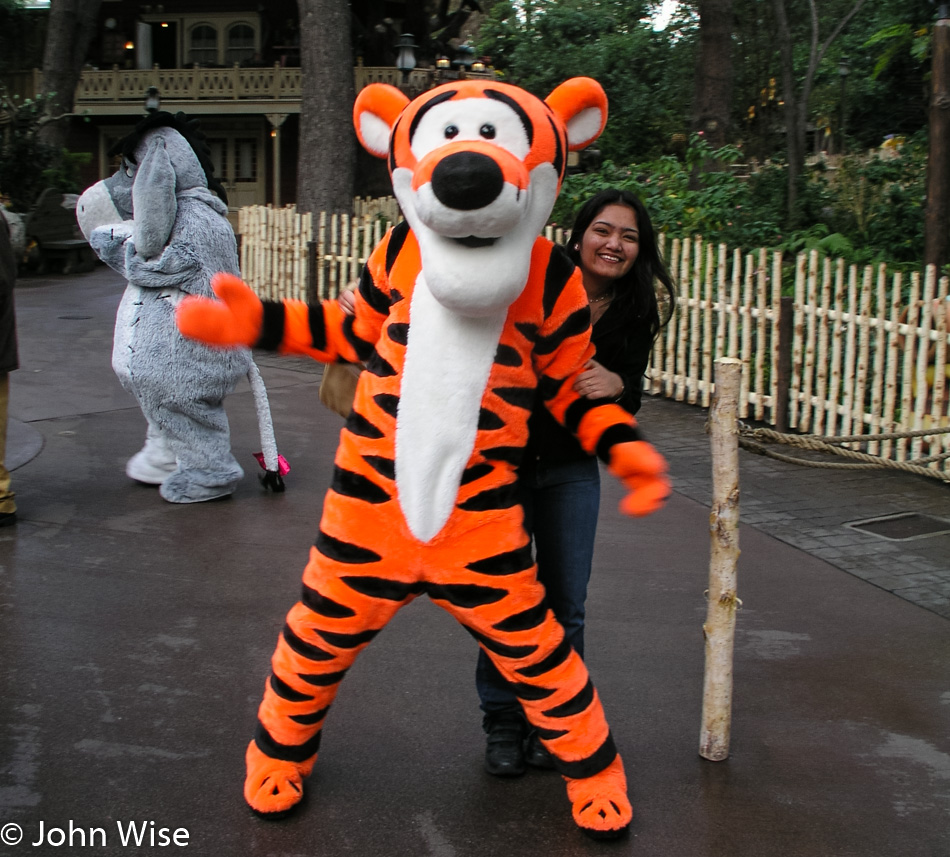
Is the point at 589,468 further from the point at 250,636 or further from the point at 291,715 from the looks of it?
the point at 250,636

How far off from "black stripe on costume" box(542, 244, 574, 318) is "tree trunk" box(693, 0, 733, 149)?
44.8 feet

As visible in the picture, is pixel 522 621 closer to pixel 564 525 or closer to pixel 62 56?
pixel 564 525

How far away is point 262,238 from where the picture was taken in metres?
14.4

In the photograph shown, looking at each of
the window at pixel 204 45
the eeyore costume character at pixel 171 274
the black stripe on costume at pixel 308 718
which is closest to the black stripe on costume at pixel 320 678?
the black stripe on costume at pixel 308 718

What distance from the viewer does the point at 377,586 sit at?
9.63ft

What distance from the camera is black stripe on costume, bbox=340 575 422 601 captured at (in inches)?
115

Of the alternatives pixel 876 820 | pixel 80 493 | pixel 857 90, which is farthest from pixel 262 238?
pixel 857 90

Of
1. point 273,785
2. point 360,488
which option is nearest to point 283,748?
point 273,785

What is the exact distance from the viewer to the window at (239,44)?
3086 cm

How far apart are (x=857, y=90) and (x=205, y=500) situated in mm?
21797

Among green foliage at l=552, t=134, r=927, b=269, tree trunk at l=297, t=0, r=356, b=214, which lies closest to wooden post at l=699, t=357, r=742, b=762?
green foliage at l=552, t=134, r=927, b=269

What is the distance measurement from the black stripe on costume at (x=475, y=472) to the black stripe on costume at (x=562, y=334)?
14.6 inches

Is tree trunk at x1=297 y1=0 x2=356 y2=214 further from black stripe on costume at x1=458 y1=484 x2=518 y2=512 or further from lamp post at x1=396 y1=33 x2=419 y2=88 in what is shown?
black stripe on costume at x1=458 y1=484 x2=518 y2=512

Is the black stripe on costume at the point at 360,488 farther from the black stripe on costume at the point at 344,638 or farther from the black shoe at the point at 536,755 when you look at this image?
the black shoe at the point at 536,755
